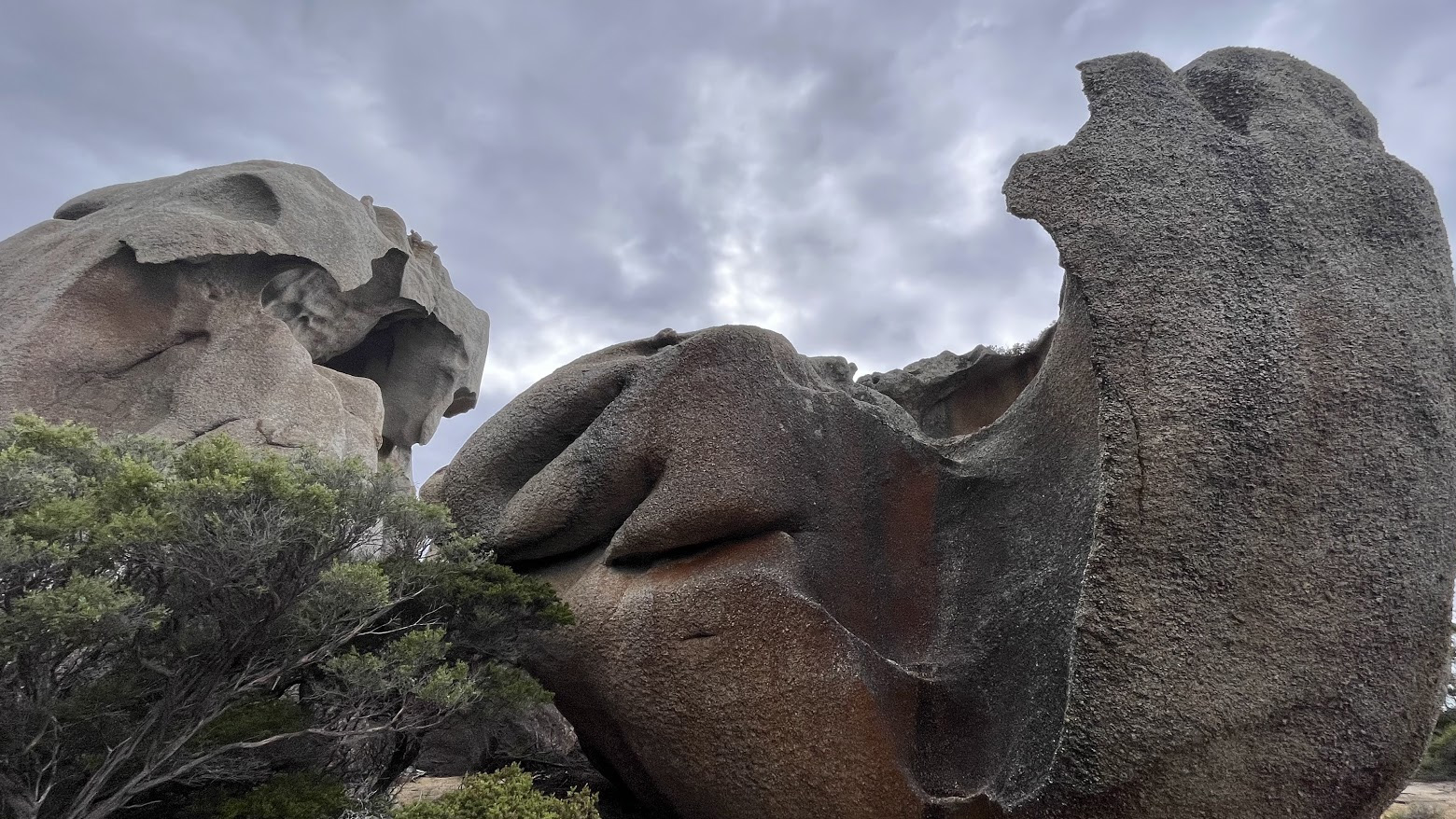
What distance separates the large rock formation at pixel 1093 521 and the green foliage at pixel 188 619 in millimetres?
1418

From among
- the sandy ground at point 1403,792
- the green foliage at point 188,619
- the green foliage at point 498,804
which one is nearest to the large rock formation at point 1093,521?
the green foliage at point 498,804

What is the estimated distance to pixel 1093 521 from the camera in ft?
16.5

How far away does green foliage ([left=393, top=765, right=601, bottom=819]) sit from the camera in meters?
5.25

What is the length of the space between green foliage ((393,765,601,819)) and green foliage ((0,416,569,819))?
0.64 metres

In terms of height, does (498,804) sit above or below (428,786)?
above

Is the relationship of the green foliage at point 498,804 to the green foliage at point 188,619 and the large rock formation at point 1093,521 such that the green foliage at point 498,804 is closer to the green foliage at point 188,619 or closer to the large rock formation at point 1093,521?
the green foliage at point 188,619

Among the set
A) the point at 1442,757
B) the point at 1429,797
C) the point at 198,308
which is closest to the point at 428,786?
the point at 198,308

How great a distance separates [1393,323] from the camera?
4766mm

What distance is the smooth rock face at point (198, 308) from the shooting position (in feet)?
35.0

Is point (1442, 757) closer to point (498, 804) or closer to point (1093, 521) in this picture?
point (1093, 521)

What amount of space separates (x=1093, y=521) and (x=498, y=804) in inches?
169

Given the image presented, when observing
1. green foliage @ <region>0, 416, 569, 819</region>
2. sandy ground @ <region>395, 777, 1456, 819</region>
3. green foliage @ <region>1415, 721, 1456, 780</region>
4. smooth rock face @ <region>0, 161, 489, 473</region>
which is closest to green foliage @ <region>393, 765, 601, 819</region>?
green foliage @ <region>0, 416, 569, 819</region>

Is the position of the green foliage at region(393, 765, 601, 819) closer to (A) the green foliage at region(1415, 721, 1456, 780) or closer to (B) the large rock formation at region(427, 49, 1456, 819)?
(B) the large rock formation at region(427, 49, 1456, 819)

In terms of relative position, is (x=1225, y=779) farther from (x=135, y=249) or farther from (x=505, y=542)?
(x=135, y=249)
